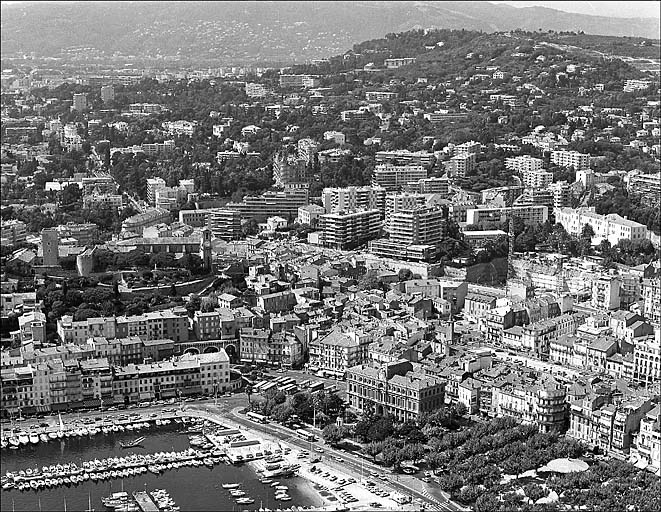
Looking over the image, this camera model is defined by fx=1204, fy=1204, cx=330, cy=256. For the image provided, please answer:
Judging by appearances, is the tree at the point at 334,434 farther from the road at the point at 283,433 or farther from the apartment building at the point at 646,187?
the apartment building at the point at 646,187

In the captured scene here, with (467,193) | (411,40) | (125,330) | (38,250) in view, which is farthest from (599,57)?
(125,330)

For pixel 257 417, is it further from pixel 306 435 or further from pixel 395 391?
pixel 395 391

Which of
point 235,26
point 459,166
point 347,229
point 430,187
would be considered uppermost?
point 235,26

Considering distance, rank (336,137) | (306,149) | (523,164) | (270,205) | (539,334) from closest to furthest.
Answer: (539,334), (270,205), (523,164), (306,149), (336,137)

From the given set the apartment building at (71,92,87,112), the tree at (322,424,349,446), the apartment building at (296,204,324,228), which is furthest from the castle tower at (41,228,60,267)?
the apartment building at (71,92,87,112)

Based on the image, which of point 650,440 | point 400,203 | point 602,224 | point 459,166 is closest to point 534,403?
point 650,440

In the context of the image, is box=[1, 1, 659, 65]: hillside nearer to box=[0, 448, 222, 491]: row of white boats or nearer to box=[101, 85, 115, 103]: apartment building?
box=[101, 85, 115, 103]: apartment building

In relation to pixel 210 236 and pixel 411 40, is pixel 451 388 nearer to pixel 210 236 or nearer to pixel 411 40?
pixel 210 236

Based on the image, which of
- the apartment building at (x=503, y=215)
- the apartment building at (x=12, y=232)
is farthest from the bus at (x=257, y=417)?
the apartment building at (x=503, y=215)
